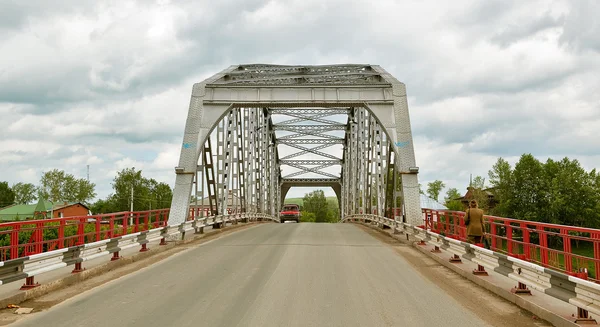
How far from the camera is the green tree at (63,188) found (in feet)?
317

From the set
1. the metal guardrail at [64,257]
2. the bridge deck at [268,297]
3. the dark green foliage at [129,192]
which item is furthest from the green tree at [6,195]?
the bridge deck at [268,297]

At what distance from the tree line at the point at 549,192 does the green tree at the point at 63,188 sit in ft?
229

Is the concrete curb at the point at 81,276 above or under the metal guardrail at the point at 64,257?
under

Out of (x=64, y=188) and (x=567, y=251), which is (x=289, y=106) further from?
(x=64, y=188)

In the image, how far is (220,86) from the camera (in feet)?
73.6

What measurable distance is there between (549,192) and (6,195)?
323 feet

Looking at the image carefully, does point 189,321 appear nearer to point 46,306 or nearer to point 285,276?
point 46,306

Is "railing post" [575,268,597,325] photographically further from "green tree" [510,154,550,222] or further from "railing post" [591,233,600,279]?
"green tree" [510,154,550,222]

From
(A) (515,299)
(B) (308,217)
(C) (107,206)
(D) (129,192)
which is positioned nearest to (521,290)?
(A) (515,299)

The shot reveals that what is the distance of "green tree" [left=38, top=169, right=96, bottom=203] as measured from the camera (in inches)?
3804

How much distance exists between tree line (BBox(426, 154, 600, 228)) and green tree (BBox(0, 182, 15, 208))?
88770 mm

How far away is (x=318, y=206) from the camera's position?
14900cm

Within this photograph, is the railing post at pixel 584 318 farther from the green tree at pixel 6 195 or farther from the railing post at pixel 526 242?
the green tree at pixel 6 195

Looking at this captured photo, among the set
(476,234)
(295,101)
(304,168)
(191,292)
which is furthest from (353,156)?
(191,292)
